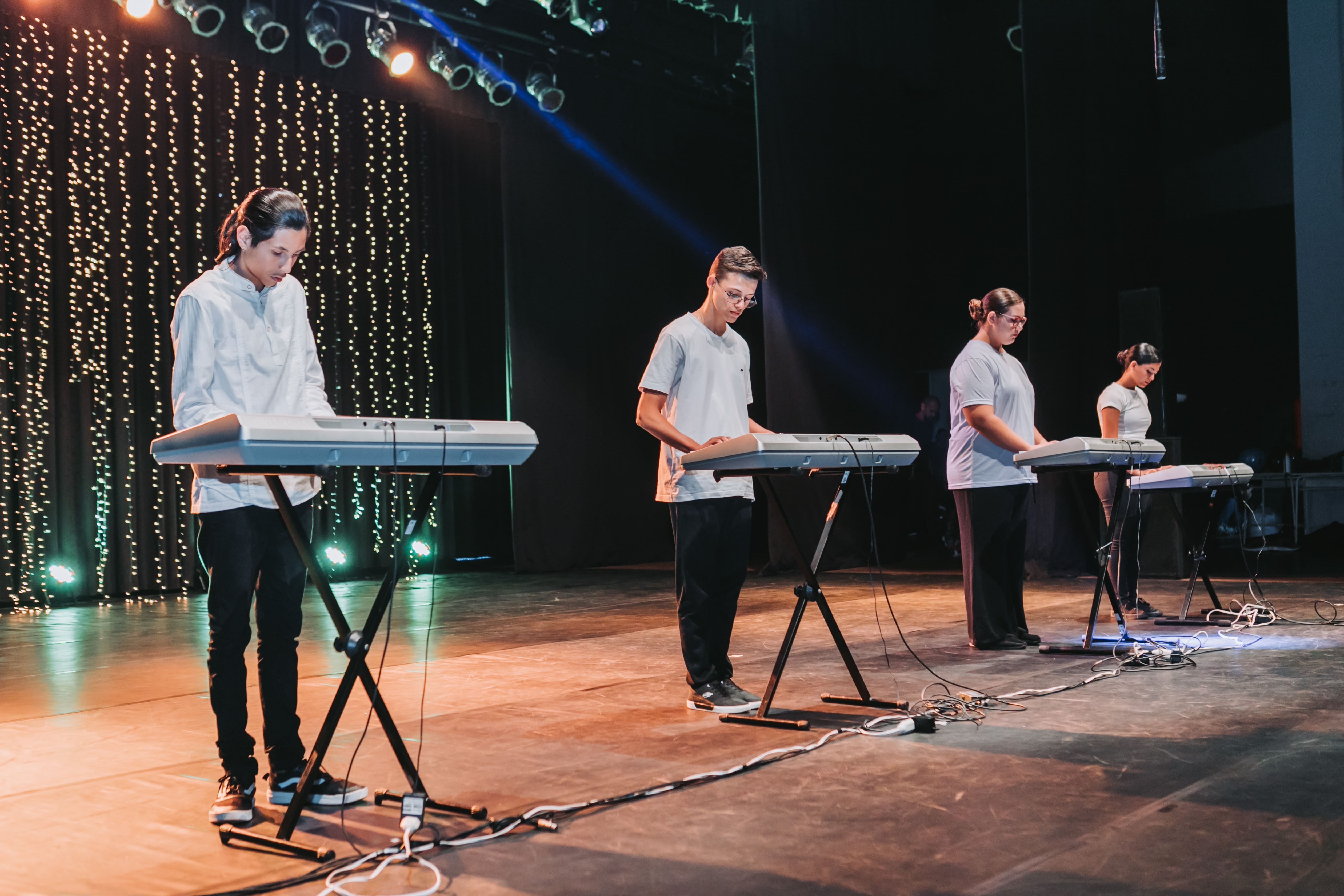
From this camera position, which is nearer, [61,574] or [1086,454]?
[1086,454]

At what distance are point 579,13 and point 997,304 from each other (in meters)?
5.75

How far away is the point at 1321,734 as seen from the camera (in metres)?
2.91

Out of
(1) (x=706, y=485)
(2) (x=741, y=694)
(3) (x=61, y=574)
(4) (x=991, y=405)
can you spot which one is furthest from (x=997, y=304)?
(3) (x=61, y=574)

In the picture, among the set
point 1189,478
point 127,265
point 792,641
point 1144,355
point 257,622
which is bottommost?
point 792,641

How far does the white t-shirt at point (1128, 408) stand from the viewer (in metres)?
5.42

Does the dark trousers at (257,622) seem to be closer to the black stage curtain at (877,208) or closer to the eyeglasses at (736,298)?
the eyeglasses at (736,298)

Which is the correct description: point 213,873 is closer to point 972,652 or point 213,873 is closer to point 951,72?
point 972,652

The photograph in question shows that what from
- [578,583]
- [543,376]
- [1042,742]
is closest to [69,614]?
[578,583]

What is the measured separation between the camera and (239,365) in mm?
2508

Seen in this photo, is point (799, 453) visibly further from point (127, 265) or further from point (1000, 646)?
point (127, 265)

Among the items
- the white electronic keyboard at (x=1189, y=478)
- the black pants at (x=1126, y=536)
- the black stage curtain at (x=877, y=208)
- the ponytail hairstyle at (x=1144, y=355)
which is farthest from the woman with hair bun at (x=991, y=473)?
the black stage curtain at (x=877, y=208)

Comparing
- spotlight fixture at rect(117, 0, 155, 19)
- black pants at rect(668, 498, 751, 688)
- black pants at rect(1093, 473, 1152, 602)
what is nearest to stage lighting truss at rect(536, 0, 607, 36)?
spotlight fixture at rect(117, 0, 155, 19)

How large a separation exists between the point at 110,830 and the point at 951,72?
9.56 meters

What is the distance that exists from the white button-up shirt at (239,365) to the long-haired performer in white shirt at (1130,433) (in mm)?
A: 3883
